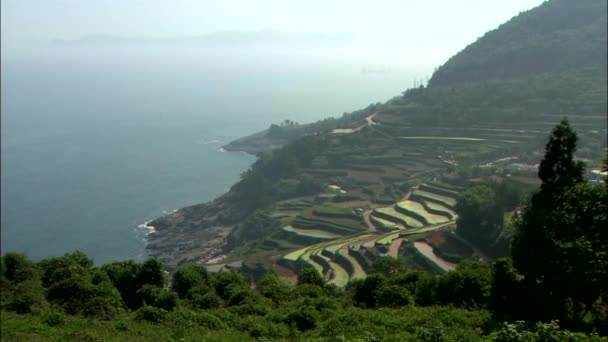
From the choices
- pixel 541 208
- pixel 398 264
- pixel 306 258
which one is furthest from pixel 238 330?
pixel 306 258

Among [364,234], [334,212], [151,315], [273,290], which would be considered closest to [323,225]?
[334,212]

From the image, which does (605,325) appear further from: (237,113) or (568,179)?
(237,113)

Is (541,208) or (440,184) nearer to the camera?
(541,208)

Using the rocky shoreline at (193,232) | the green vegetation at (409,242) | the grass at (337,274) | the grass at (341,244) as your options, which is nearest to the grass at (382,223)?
the green vegetation at (409,242)

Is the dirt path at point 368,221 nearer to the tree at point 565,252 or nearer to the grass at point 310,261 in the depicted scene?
the grass at point 310,261

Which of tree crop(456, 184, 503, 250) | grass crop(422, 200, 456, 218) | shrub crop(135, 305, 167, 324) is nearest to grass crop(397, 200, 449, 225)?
grass crop(422, 200, 456, 218)

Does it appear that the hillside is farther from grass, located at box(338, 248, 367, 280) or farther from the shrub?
the shrub

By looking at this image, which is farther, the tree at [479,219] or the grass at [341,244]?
the grass at [341,244]
